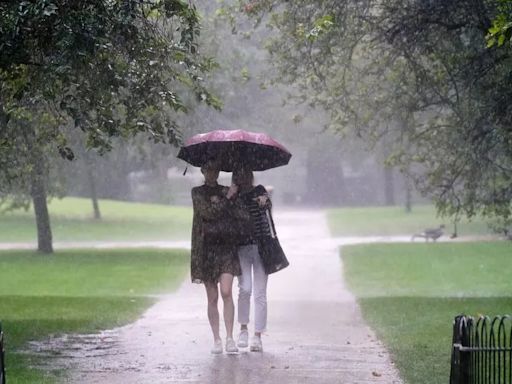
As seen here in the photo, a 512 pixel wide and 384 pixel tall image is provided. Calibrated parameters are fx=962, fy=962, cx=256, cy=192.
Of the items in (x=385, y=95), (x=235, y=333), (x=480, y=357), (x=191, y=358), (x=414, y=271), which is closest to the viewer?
(x=480, y=357)

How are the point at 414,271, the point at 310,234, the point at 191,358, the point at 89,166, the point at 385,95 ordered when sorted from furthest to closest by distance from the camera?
the point at 310,234 < the point at 89,166 < the point at 414,271 < the point at 385,95 < the point at 191,358

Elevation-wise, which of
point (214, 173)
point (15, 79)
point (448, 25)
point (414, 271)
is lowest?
point (414, 271)

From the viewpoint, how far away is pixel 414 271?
76.0 feet

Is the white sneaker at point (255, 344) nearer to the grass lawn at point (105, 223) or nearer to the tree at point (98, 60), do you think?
the tree at point (98, 60)

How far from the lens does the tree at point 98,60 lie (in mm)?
8133

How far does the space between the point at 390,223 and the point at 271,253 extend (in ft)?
103

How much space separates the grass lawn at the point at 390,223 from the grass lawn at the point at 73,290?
34.0 ft

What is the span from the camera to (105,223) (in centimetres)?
4066

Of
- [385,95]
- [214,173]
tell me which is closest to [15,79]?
[214,173]

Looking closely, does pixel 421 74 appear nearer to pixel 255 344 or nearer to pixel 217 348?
pixel 255 344

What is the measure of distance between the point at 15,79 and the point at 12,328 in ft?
13.3

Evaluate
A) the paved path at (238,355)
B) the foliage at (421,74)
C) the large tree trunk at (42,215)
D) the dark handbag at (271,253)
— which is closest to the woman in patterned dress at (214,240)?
the dark handbag at (271,253)

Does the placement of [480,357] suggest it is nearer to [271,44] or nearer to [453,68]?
[453,68]

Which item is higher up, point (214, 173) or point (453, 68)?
point (453, 68)
